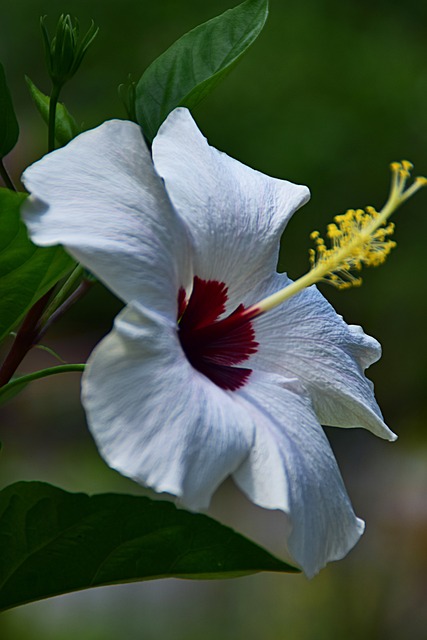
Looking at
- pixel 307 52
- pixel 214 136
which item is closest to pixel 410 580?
pixel 214 136

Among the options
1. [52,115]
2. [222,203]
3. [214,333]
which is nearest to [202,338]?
[214,333]

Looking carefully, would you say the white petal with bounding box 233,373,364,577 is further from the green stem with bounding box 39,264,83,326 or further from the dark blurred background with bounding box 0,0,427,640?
the dark blurred background with bounding box 0,0,427,640

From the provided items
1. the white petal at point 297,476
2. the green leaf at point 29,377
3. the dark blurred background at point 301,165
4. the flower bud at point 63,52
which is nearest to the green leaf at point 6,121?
the flower bud at point 63,52

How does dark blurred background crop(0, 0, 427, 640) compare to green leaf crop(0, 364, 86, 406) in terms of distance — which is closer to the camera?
green leaf crop(0, 364, 86, 406)

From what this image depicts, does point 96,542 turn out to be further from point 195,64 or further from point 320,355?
point 195,64

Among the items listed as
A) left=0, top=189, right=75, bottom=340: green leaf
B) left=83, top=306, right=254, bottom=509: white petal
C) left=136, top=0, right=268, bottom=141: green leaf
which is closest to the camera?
left=83, top=306, right=254, bottom=509: white petal

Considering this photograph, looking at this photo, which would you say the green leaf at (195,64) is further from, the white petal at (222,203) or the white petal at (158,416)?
the white petal at (158,416)

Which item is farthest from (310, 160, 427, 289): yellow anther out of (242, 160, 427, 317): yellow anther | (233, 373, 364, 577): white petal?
(233, 373, 364, 577): white petal
